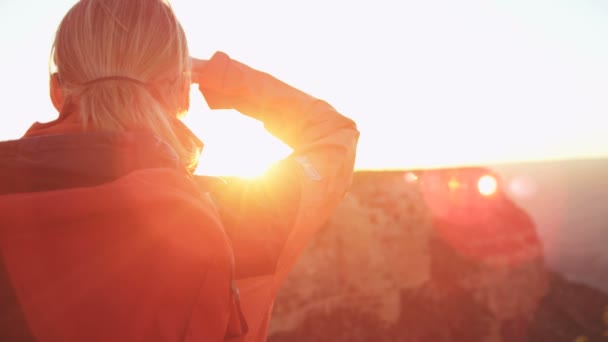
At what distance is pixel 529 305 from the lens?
14664mm

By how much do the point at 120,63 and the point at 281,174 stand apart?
54cm

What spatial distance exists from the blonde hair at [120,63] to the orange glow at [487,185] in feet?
47.1

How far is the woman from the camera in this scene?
0.84 m

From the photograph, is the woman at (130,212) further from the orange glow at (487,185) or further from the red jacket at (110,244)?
the orange glow at (487,185)

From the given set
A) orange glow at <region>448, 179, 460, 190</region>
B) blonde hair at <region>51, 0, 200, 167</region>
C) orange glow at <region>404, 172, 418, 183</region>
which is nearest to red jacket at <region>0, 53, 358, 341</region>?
blonde hair at <region>51, 0, 200, 167</region>

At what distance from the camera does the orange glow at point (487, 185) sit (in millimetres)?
14547

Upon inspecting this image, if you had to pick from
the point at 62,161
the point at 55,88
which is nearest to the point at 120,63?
the point at 55,88

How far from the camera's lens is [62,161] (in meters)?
0.86

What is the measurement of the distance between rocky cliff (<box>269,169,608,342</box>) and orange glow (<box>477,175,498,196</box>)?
0.57ft

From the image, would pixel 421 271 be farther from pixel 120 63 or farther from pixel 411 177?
pixel 120 63

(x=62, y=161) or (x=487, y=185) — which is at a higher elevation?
(x=62, y=161)

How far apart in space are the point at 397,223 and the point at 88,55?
11.3 m

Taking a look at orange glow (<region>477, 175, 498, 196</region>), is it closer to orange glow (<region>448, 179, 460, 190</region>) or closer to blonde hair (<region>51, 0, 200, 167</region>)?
orange glow (<region>448, 179, 460, 190</region>)

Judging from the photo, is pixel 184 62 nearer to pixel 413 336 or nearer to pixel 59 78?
pixel 59 78
